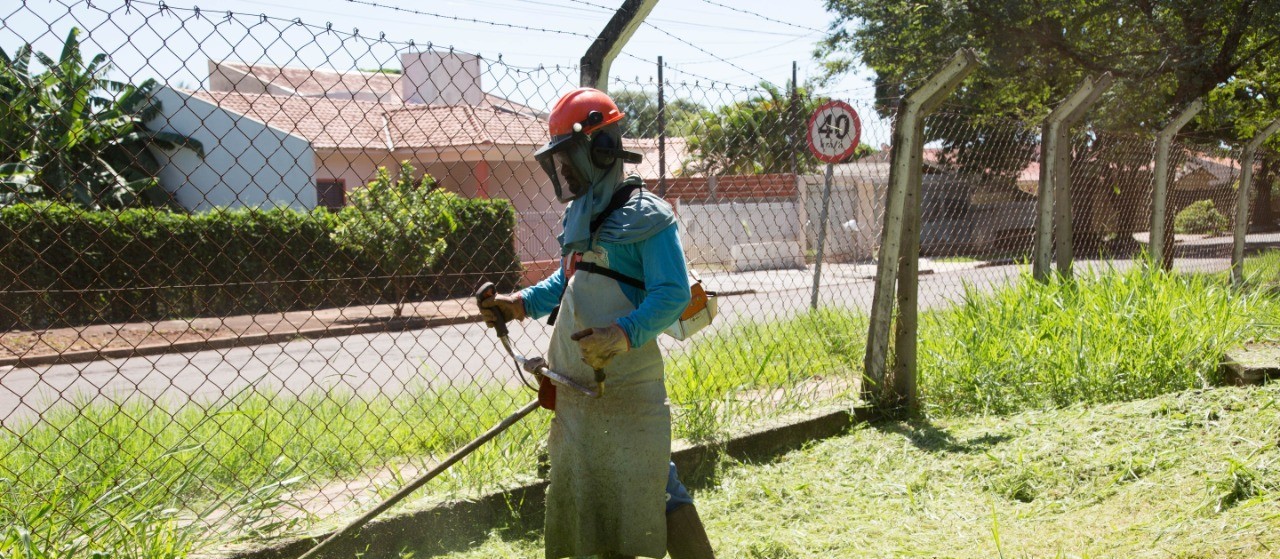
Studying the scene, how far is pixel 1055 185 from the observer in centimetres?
684

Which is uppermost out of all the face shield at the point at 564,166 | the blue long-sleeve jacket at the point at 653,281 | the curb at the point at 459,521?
the face shield at the point at 564,166

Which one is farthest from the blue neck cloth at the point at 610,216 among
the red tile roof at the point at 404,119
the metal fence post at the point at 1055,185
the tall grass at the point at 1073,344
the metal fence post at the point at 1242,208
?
the metal fence post at the point at 1242,208

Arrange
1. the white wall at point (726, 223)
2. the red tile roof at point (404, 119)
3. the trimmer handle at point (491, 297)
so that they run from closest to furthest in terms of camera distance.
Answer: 1. the trimmer handle at point (491, 297)
2. the red tile roof at point (404, 119)
3. the white wall at point (726, 223)

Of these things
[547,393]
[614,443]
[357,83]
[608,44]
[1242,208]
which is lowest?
[614,443]

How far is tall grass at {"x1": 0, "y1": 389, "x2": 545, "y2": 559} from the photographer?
9.45 feet

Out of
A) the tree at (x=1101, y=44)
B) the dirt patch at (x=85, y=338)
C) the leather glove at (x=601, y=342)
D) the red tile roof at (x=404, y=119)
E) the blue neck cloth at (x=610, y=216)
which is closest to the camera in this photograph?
the leather glove at (x=601, y=342)

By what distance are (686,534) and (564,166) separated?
1.17 m

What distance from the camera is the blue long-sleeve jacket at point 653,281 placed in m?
2.53

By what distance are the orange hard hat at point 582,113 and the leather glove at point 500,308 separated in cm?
53

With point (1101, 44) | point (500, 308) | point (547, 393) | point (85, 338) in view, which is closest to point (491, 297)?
point (500, 308)

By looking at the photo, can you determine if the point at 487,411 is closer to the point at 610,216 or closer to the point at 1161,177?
the point at 610,216

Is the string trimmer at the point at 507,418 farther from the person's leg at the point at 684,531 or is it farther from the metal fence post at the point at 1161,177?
the metal fence post at the point at 1161,177

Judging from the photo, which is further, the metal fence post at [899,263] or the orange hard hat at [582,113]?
the metal fence post at [899,263]

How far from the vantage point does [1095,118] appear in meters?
15.6
